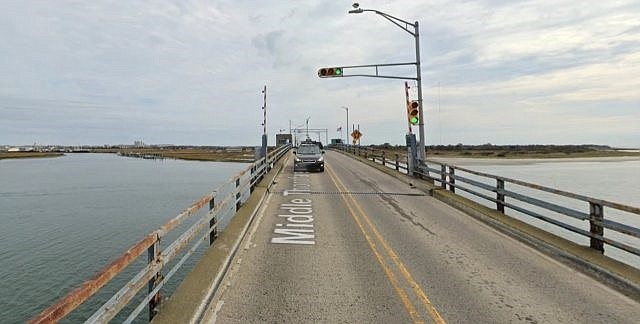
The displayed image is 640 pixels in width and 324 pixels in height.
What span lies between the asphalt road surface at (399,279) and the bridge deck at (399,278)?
17 mm

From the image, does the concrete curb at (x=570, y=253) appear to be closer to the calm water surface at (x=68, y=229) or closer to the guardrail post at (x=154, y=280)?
the calm water surface at (x=68, y=229)

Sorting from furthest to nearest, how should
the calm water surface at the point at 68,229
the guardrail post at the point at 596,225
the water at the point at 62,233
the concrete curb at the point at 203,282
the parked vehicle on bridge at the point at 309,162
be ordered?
the parked vehicle on bridge at the point at 309,162
the calm water surface at the point at 68,229
the water at the point at 62,233
the guardrail post at the point at 596,225
the concrete curb at the point at 203,282

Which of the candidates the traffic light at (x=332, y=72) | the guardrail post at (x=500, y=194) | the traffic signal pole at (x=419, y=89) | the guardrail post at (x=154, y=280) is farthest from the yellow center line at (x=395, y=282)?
the traffic light at (x=332, y=72)

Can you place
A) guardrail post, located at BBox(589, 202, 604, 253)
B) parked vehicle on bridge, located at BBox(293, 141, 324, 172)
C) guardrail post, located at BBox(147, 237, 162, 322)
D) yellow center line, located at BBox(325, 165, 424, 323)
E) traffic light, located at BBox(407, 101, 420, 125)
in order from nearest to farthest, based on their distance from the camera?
guardrail post, located at BBox(147, 237, 162, 322)
yellow center line, located at BBox(325, 165, 424, 323)
guardrail post, located at BBox(589, 202, 604, 253)
traffic light, located at BBox(407, 101, 420, 125)
parked vehicle on bridge, located at BBox(293, 141, 324, 172)

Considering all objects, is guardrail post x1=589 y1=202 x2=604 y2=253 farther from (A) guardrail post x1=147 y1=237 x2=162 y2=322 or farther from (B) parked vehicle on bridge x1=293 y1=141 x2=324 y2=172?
(B) parked vehicle on bridge x1=293 y1=141 x2=324 y2=172

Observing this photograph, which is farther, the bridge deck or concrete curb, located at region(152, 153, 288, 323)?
the bridge deck

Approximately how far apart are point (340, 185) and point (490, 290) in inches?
557

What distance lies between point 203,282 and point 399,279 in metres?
3.12

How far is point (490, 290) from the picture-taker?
6332mm

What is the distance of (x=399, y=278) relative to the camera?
22.4 feet

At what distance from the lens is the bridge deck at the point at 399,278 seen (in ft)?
18.0

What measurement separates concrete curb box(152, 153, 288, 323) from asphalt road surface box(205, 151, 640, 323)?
0.18 meters

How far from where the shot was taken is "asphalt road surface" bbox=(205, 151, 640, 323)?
5.47 m

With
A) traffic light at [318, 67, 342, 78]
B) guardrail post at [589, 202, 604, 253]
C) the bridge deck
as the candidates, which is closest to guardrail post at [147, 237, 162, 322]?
the bridge deck
